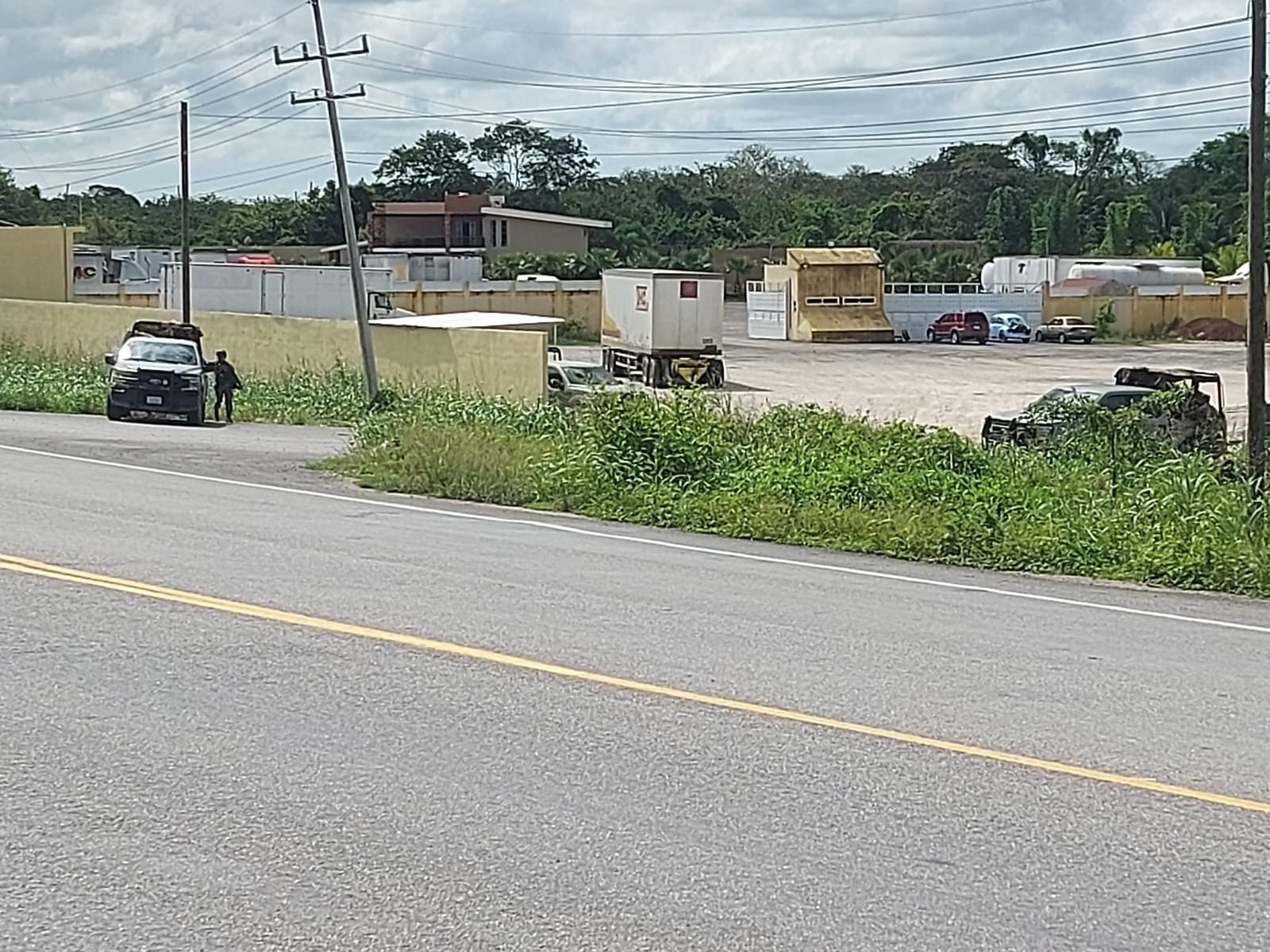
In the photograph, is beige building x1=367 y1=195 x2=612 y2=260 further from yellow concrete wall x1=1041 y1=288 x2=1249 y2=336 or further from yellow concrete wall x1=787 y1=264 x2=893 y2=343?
yellow concrete wall x1=1041 y1=288 x2=1249 y2=336

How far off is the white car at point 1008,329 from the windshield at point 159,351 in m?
50.2

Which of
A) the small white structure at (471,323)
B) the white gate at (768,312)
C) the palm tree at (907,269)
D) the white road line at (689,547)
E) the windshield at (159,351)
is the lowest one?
the white road line at (689,547)

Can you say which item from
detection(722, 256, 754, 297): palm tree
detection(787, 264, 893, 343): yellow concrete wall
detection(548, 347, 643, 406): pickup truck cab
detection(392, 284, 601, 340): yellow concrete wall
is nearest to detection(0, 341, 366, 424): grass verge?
detection(548, 347, 643, 406): pickup truck cab

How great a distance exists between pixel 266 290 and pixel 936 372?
2186 centimetres

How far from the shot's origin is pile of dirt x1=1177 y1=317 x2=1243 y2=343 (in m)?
82.0

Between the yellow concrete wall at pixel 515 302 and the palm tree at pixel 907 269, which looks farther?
the palm tree at pixel 907 269

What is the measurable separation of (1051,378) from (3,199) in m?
76.0

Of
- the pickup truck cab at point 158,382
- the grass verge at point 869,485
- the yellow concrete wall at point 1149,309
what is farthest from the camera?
the yellow concrete wall at point 1149,309

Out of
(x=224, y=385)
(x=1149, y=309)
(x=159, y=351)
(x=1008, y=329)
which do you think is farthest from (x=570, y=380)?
(x=1149, y=309)

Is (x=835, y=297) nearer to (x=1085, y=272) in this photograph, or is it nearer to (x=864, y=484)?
(x=1085, y=272)

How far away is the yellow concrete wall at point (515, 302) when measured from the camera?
6819 centimetres

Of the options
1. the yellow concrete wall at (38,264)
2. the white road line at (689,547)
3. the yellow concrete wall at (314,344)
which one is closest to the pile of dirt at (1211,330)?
the yellow concrete wall at (38,264)

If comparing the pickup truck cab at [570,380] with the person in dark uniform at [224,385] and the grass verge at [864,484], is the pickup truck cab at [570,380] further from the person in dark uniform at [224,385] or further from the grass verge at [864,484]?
the grass verge at [864,484]

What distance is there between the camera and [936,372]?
5788 centimetres
